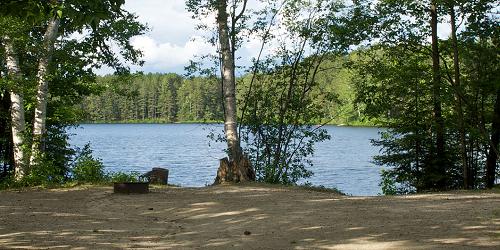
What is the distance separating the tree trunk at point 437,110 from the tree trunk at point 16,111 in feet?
42.8

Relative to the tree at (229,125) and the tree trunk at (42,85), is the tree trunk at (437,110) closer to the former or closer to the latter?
the tree at (229,125)

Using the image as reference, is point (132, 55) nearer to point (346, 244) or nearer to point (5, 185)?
point (5, 185)

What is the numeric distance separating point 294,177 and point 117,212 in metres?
10.7

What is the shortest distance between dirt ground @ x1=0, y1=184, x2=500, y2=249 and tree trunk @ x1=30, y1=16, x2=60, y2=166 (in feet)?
10.6

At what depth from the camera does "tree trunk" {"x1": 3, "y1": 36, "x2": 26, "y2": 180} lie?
47.2ft

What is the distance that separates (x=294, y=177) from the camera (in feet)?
63.5

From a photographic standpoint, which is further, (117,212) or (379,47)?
(379,47)

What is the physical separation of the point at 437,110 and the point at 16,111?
46.9ft

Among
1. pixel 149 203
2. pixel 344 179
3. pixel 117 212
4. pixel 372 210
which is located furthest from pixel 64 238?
pixel 344 179

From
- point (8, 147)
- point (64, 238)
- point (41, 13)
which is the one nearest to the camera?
point (41, 13)

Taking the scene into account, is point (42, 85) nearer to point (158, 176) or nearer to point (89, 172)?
point (89, 172)

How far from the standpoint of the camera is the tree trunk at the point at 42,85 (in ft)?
47.7

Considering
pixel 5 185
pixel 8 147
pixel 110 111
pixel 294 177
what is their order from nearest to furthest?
1. pixel 5 185
2. pixel 294 177
3. pixel 8 147
4. pixel 110 111

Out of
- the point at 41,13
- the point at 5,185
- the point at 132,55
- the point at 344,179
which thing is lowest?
the point at 344,179
